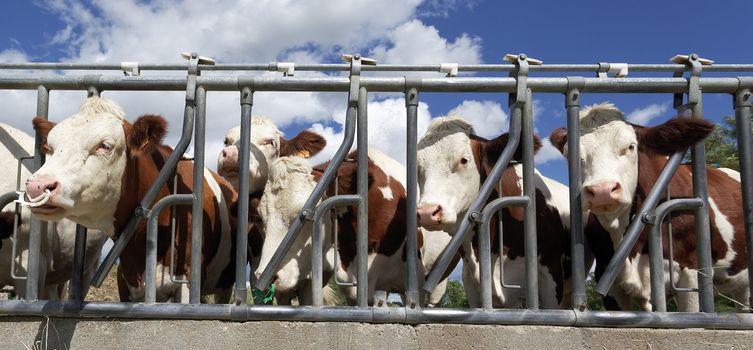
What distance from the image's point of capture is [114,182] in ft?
12.7

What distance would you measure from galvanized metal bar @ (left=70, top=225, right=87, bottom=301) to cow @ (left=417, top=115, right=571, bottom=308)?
6.73 feet

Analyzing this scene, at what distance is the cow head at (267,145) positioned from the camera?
5258 millimetres

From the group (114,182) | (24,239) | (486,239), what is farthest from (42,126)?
(486,239)

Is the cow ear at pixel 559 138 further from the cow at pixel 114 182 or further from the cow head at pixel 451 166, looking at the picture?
the cow at pixel 114 182

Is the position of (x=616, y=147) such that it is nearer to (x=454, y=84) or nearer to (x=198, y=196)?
(x=454, y=84)

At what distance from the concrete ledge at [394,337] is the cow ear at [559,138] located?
173 cm

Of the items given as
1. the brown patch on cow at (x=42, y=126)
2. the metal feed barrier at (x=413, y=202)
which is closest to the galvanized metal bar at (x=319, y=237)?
the metal feed barrier at (x=413, y=202)

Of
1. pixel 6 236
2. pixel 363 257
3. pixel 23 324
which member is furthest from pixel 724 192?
pixel 6 236

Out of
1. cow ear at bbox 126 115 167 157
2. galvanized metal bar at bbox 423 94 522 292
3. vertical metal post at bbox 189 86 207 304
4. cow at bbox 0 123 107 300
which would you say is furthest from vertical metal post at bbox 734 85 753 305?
cow at bbox 0 123 107 300

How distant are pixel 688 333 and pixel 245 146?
2.63 metres

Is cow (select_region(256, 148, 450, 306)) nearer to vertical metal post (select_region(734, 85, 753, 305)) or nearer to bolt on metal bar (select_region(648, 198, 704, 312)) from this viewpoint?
bolt on metal bar (select_region(648, 198, 704, 312))

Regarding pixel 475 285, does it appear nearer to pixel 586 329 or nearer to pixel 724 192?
pixel 586 329

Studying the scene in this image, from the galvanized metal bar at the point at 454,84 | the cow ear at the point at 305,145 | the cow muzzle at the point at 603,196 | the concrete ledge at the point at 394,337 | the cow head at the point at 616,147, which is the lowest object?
the concrete ledge at the point at 394,337

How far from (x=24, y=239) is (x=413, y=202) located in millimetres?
3198
